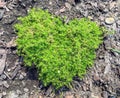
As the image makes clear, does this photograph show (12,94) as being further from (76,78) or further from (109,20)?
(109,20)

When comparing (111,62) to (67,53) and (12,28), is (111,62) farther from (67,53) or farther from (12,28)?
(12,28)

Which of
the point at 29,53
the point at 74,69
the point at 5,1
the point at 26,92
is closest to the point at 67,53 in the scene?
the point at 74,69

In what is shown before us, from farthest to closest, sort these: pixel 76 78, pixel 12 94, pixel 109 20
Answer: pixel 109 20, pixel 76 78, pixel 12 94

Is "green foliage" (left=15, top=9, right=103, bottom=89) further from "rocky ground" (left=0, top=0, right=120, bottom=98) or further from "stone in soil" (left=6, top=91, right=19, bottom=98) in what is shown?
"stone in soil" (left=6, top=91, right=19, bottom=98)

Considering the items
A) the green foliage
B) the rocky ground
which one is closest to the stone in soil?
the rocky ground

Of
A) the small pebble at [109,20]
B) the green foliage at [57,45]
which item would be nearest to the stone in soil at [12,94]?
the green foliage at [57,45]

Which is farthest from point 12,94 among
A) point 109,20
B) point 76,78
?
point 109,20
